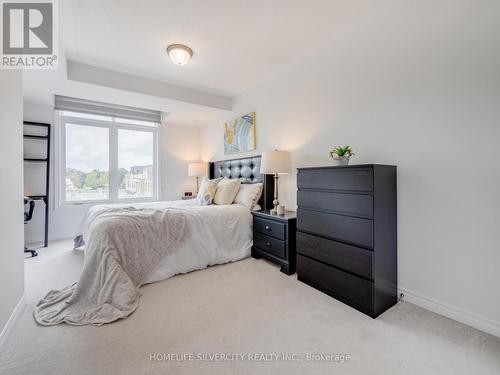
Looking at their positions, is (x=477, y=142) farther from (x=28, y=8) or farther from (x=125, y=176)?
(x=125, y=176)

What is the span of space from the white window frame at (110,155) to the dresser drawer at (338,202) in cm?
344

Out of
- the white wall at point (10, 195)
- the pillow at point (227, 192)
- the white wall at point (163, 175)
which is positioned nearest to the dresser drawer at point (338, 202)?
the pillow at point (227, 192)

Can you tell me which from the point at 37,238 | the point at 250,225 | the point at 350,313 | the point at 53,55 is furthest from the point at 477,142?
the point at 37,238

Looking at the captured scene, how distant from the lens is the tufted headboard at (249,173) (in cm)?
313

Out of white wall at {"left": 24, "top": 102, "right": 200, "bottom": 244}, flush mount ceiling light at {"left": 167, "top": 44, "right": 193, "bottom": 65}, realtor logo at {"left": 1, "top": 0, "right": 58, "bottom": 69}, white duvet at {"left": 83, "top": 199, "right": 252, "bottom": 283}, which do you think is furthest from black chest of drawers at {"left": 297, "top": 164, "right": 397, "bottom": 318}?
white wall at {"left": 24, "top": 102, "right": 200, "bottom": 244}

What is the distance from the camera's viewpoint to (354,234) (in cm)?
176

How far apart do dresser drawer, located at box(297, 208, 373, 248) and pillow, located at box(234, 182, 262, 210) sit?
3.02ft

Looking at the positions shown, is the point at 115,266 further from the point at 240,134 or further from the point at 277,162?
the point at 240,134

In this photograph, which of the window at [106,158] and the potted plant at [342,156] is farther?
the window at [106,158]

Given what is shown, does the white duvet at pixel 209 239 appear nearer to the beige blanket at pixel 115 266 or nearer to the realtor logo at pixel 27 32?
the beige blanket at pixel 115 266

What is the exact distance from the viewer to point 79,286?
5.90 ft

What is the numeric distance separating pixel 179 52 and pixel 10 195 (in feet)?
6.40

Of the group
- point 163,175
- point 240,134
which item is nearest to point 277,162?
point 240,134

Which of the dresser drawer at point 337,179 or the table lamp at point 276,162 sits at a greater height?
the table lamp at point 276,162
